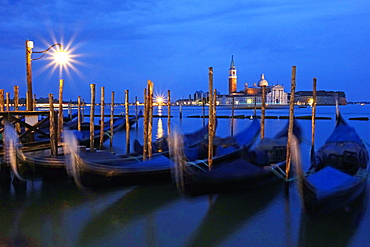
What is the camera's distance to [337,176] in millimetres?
3666

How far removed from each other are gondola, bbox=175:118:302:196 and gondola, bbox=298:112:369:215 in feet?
1.73

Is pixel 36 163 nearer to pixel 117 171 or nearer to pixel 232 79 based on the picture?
pixel 117 171

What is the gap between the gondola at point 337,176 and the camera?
3.07 m

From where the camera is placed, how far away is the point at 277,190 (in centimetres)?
439

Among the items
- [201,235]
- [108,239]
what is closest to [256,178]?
[201,235]

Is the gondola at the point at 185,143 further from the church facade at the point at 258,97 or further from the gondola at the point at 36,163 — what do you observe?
the church facade at the point at 258,97

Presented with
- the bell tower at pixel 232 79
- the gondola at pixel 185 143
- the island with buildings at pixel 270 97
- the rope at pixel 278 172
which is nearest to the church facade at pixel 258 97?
the island with buildings at pixel 270 97

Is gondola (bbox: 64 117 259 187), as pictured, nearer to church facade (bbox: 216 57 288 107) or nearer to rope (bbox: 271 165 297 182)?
rope (bbox: 271 165 297 182)

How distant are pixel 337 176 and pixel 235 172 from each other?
115 centimetres

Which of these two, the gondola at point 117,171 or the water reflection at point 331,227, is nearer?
the water reflection at point 331,227

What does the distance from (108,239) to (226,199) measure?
159 cm

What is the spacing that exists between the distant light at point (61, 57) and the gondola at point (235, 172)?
308 cm

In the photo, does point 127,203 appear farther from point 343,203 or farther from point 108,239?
point 343,203

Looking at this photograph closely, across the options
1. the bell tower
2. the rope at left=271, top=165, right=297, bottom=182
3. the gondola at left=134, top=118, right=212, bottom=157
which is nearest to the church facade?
the bell tower
